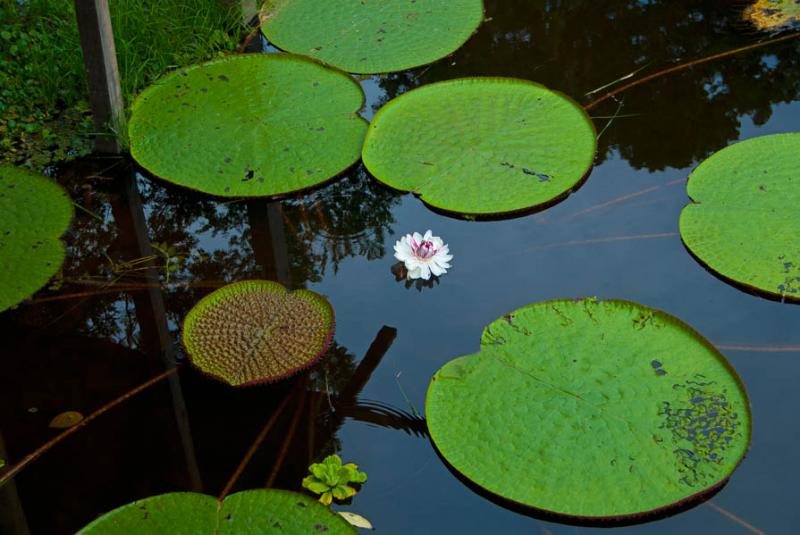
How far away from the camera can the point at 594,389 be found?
7.34 feet

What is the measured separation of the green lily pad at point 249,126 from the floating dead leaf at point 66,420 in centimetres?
100

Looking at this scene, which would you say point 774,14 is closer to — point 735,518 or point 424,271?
point 424,271

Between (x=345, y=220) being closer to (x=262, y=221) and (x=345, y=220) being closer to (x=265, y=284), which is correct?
(x=262, y=221)

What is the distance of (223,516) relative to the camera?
2.03 metres

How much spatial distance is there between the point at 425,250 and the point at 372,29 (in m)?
1.55

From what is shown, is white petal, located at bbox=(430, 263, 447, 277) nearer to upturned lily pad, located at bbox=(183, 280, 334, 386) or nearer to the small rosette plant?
upturned lily pad, located at bbox=(183, 280, 334, 386)

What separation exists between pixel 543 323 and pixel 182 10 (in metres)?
2.46

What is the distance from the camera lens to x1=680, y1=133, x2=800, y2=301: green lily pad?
2.63 m

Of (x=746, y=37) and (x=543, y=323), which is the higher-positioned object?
(x=746, y=37)

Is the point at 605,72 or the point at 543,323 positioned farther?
the point at 605,72

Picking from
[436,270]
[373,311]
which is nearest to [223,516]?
[373,311]

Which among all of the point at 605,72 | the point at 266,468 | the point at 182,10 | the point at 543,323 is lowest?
the point at 266,468

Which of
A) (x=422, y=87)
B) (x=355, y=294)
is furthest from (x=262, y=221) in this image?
(x=422, y=87)

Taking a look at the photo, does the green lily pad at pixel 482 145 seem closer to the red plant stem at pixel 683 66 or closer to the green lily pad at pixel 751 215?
the red plant stem at pixel 683 66
